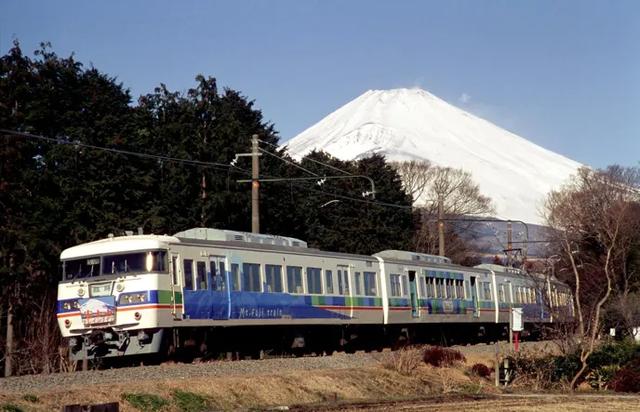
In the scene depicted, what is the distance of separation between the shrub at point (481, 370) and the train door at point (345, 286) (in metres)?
5.41

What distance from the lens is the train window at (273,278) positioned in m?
30.7

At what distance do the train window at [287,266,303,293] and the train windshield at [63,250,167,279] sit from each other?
5871 mm

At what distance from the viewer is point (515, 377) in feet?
95.7

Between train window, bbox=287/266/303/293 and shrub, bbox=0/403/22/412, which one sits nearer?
shrub, bbox=0/403/22/412

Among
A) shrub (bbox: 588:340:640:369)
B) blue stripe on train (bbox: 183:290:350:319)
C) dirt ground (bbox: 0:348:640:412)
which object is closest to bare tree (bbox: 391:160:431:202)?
blue stripe on train (bbox: 183:290:350:319)

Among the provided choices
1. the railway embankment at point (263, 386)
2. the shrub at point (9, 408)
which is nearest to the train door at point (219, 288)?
the railway embankment at point (263, 386)

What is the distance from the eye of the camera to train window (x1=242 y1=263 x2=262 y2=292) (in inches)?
1167

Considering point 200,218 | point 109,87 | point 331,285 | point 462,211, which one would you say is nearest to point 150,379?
point 331,285

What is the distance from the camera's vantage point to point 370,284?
36.7m

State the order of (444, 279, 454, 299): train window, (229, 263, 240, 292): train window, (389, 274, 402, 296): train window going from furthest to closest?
(444, 279, 454, 299): train window < (389, 274, 402, 296): train window < (229, 263, 240, 292): train window

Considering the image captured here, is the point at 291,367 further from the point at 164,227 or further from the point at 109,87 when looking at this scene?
the point at 109,87

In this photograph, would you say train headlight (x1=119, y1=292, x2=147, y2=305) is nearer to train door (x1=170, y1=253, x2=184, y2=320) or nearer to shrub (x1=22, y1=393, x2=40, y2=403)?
train door (x1=170, y1=253, x2=184, y2=320)

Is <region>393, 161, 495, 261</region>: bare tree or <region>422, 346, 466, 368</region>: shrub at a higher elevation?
<region>393, 161, 495, 261</region>: bare tree

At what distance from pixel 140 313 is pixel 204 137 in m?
37.1
